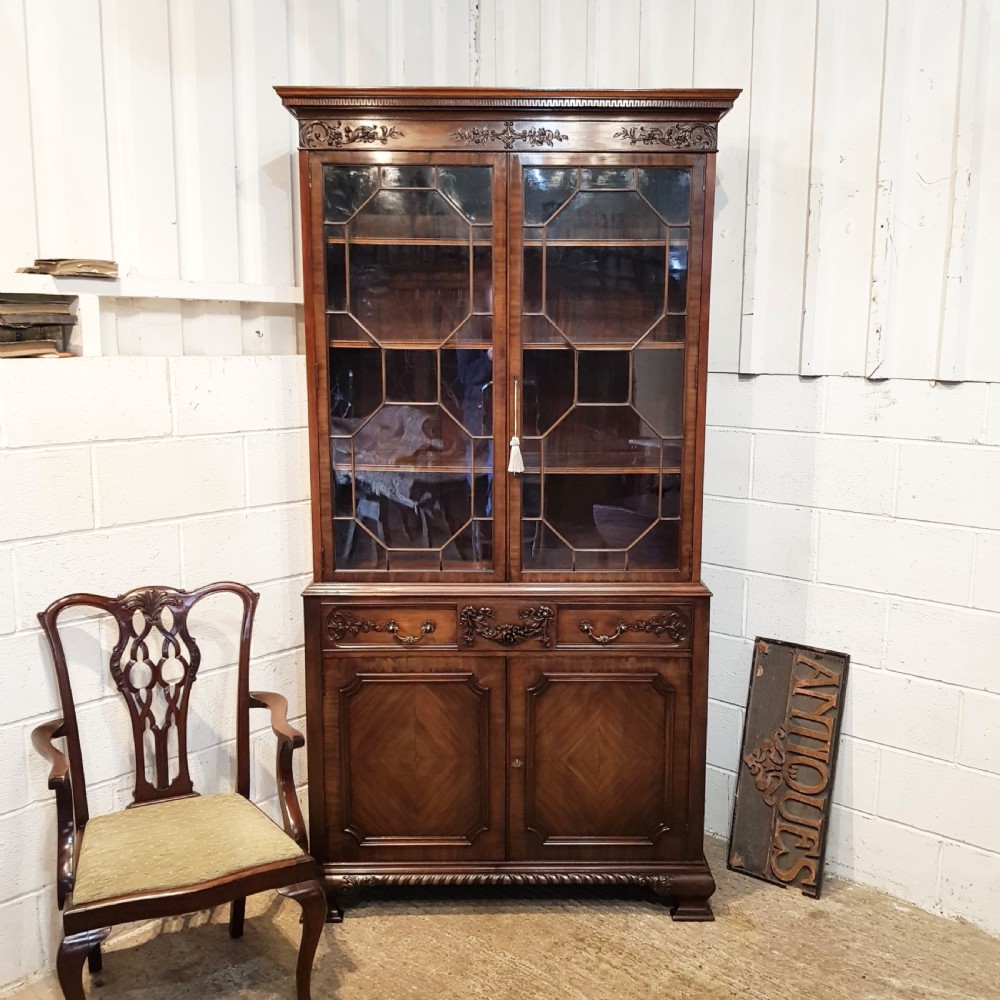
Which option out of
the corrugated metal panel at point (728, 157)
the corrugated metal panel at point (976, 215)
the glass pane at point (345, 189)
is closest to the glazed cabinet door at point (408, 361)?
the glass pane at point (345, 189)

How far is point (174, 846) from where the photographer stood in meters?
2.21

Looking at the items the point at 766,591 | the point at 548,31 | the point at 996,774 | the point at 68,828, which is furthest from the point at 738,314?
the point at 68,828

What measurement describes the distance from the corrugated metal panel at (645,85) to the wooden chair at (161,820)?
76cm

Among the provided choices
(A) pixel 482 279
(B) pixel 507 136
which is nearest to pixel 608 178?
(B) pixel 507 136

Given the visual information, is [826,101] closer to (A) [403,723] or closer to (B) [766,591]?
(B) [766,591]

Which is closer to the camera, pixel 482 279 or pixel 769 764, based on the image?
pixel 482 279

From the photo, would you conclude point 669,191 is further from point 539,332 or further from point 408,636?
point 408,636

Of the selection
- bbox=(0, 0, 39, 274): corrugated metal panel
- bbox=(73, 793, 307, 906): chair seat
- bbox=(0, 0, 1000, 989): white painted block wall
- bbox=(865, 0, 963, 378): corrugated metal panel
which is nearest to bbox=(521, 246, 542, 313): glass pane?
bbox=(0, 0, 1000, 989): white painted block wall

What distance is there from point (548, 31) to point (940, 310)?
148cm

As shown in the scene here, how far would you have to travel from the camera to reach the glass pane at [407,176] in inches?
101

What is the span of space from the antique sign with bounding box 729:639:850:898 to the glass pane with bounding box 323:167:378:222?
175cm

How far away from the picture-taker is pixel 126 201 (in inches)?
101

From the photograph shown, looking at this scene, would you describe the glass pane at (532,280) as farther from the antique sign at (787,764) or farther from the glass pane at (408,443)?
the antique sign at (787,764)

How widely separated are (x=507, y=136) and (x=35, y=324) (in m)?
1.24
